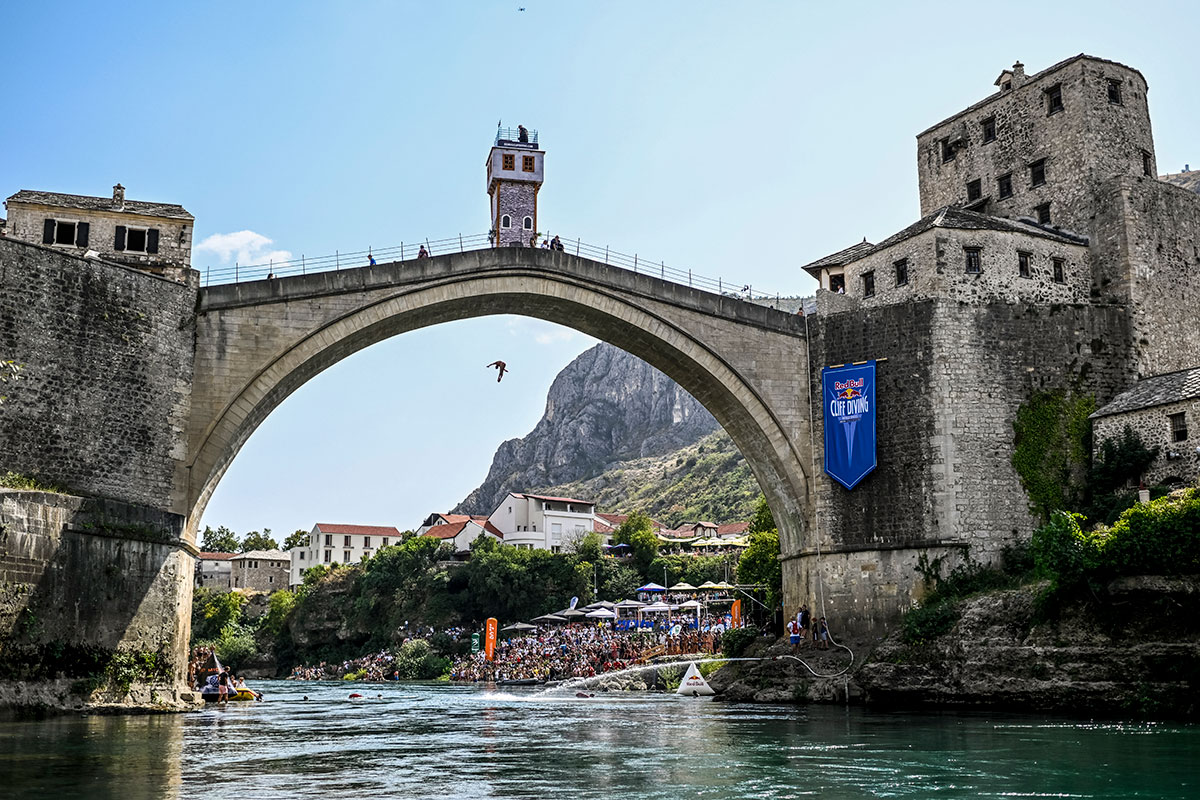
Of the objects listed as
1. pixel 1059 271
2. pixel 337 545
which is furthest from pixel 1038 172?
pixel 337 545

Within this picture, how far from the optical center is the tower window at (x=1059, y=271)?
93.7 feet

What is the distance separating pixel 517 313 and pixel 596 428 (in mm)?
125134

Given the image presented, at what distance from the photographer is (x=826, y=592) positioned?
91.9ft

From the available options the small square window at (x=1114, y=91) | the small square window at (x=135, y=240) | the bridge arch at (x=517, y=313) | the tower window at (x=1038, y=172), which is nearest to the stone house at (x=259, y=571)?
the bridge arch at (x=517, y=313)

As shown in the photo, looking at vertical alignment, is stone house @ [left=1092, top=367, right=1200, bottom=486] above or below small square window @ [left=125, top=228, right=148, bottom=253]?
below

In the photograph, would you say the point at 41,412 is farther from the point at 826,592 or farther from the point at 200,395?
the point at 826,592

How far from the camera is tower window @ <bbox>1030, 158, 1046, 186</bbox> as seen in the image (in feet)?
101

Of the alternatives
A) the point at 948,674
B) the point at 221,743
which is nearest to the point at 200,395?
the point at 221,743

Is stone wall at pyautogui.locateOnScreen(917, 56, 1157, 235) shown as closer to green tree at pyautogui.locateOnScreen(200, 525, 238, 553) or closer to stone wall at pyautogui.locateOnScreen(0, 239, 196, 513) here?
stone wall at pyautogui.locateOnScreen(0, 239, 196, 513)

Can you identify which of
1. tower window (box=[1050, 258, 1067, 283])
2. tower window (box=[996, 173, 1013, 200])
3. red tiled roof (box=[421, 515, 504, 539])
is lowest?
red tiled roof (box=[421, 515, 504, 539])

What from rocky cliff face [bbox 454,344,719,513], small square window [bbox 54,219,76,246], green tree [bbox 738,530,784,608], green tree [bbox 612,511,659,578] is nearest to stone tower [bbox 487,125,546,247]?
green tree [bbox 612,511,659,578]

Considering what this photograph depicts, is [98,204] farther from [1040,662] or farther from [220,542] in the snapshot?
[220,542]

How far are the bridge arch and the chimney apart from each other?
9812mm

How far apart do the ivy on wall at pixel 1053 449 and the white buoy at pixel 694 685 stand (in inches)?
370
